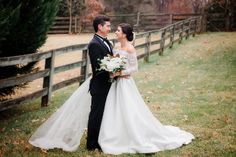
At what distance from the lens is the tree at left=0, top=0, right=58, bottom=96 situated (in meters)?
8.27

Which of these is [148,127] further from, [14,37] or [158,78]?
[158,78]

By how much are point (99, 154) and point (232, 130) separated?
2.76 metres

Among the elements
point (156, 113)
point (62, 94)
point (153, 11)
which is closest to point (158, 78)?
point (62, 94)

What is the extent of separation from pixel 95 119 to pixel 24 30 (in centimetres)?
326

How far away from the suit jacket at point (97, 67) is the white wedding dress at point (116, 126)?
0.19 metres

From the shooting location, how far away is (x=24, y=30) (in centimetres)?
865

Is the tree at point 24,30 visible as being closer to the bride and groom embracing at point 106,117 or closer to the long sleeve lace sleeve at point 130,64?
the bride and groom embracing at point 106,117

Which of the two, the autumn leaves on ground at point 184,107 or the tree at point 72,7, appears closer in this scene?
the autumn leaves on ground at point 184,107

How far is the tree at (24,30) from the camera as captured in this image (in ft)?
27.1

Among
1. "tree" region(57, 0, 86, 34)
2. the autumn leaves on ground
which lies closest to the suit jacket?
the autumn leaves on ground

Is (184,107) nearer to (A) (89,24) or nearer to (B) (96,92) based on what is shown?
(B) (96,92)

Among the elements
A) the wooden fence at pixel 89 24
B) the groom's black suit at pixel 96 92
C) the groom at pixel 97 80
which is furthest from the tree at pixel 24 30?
the wooden fence at pixel 89 24

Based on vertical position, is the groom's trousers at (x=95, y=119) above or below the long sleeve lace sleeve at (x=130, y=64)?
below

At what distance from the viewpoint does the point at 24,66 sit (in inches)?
372
